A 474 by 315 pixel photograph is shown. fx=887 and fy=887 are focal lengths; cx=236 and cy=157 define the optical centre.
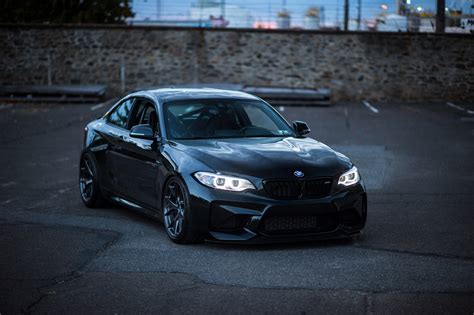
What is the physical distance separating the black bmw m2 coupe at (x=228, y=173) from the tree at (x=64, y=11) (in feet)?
97.0

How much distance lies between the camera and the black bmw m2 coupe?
317 inches

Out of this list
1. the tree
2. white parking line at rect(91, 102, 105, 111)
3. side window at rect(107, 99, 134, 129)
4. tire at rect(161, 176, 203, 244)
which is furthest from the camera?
the tree

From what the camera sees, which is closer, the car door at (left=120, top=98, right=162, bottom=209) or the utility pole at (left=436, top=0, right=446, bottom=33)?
the car door at (left=120, top=98, right=162, bottom=209)

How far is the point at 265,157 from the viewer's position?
8367mm

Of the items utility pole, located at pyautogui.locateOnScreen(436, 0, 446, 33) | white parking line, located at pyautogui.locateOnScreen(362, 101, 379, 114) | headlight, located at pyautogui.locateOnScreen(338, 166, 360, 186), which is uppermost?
utility pole, located at pyautogui.locateOnScreen(436, 0, 446, 33)

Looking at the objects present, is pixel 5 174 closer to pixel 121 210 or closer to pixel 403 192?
pixel 121 210

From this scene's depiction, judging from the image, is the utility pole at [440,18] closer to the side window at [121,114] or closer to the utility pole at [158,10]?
the utility pole at [158,10]

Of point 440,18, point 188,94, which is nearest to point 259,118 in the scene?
point 188,94

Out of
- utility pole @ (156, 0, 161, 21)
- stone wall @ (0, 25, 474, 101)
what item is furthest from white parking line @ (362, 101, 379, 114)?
utility pole @ (156, 0, 161, 21)

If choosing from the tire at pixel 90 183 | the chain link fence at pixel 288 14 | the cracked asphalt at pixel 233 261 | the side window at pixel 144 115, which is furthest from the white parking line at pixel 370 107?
the side window at pixel 144 115

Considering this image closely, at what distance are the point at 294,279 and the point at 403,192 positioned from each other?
5.66 meters

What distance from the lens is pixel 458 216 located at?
33.3ft

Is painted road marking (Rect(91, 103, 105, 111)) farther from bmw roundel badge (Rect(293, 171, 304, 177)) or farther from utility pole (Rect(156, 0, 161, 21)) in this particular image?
bmw roundel badge (Rect(293, 171, 304, 177))

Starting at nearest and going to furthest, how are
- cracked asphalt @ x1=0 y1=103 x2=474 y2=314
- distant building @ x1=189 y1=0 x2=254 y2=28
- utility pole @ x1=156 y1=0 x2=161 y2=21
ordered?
cracked asphalt @ x1=0 y1=103 x2=474 y2=314
distant building @ x1=189 y1=0 x2=254 y2=28
utility pole @ x1=156 y1=0 x2=161 y2=21
